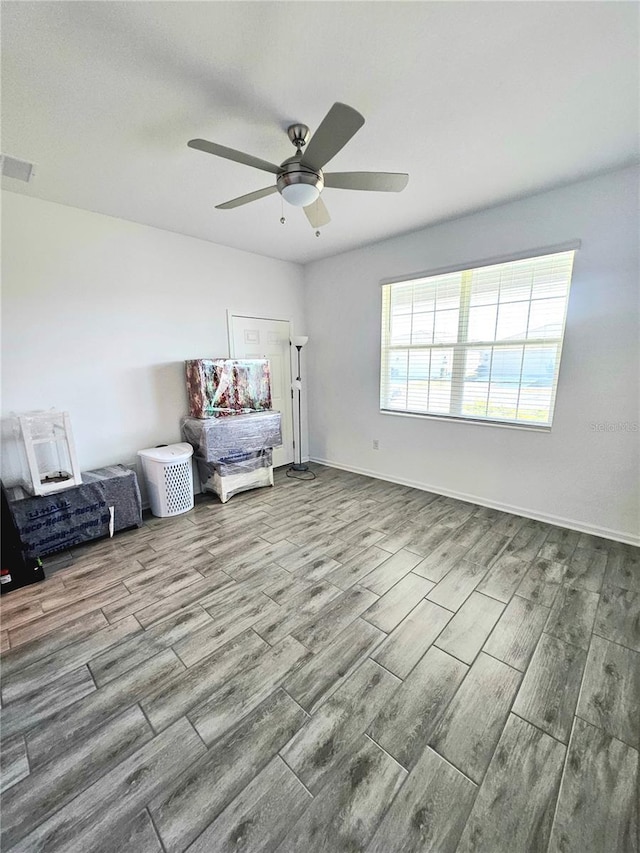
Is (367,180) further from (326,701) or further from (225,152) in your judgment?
(326,701)

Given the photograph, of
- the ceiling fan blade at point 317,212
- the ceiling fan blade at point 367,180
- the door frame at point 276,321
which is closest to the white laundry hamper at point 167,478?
the door frame at point 276,321

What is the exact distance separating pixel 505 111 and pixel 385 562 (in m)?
2.70

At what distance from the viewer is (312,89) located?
1515mm

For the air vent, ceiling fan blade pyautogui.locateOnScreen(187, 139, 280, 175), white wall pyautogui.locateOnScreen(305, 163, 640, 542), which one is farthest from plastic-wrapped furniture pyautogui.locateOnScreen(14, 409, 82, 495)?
white wall pyautogui.locateOnScreen(305, 163, 640, 542)

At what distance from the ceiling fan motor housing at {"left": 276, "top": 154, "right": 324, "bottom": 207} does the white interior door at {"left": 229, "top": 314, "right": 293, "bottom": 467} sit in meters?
2.17

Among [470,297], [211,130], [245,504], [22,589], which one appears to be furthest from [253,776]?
[470,297]

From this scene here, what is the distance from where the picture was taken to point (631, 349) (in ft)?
7.75

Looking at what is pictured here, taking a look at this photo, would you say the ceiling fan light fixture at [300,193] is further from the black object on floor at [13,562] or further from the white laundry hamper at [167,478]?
the black object on floor at [13,562]

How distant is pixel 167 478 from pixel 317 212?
8.04 feet

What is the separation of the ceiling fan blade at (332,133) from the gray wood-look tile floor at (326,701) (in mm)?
2317

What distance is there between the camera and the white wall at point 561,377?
2.38 meters

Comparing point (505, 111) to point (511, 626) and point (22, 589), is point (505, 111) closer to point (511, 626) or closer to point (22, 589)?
point (511, 626)

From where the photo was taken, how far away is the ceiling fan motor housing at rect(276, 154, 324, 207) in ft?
5.42

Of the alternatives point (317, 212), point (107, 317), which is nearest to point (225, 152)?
point (317, 212)
